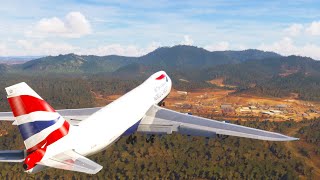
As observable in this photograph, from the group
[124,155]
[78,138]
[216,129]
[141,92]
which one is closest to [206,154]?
[124,155]

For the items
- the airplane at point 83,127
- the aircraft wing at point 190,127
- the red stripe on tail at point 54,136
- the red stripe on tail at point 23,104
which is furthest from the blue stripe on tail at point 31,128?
the aircraft wing at point 190,127

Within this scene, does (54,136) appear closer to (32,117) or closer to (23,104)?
(32,117)

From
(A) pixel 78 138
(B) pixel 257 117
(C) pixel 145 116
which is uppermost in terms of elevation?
(A) pixel 78 138

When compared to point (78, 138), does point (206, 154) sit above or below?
below

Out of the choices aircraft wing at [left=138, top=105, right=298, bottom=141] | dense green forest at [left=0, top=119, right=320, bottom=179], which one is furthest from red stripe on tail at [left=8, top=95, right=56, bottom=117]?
dense green forest at [left=0, top=119, right=320, bottom=179]

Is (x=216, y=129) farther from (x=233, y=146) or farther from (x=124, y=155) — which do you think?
(x=233, y=146)

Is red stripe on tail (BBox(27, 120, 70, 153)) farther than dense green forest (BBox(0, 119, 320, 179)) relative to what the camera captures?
No

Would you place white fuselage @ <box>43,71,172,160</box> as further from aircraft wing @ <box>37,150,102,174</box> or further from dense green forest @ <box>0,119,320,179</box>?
dense green forest @ <box>0,119,320,179</box>
